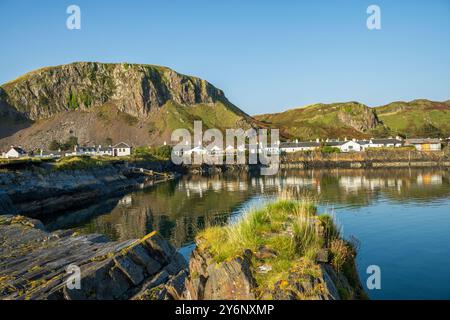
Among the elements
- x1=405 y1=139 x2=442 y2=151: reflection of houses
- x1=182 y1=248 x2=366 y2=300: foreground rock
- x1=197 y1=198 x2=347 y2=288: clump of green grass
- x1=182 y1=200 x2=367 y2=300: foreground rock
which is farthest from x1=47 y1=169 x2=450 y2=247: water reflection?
x1=405 y1=139 x2=442 y2=151: reflection of houses

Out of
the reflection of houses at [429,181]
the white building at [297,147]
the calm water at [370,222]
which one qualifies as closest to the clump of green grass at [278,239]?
the calm water at [370,222]

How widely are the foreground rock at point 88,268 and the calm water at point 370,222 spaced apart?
16.8 feet

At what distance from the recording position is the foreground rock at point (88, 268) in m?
14.7

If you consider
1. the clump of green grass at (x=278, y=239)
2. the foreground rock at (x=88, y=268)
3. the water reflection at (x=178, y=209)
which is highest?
the clump of green grass at (x=278, y=239)

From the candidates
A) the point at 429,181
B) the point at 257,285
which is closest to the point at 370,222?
the point at 257,285

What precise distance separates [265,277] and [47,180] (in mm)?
Answer: 62798

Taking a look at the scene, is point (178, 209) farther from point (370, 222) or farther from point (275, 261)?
point (275, 261)

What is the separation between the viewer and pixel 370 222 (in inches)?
1426

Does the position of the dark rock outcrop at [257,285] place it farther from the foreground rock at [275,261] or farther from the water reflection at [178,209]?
the water reflection at [178,209]

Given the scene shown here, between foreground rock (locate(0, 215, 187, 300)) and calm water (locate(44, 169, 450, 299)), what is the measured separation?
5136mm

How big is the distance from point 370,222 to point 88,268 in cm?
2805

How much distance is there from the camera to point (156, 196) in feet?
221
